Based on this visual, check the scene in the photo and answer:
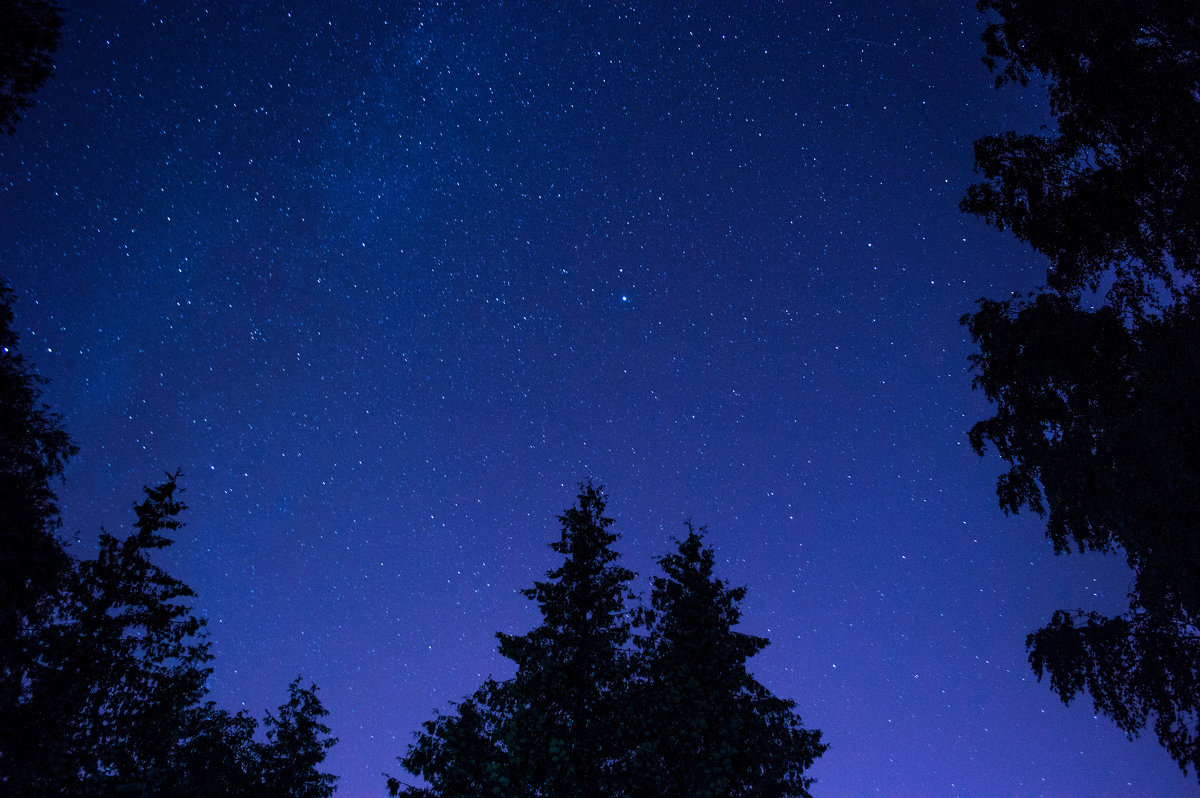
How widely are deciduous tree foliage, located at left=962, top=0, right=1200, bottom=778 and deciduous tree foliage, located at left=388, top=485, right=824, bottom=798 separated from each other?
7717 millimetres

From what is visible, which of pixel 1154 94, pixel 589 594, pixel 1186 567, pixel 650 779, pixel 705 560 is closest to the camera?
pixel 1186 567

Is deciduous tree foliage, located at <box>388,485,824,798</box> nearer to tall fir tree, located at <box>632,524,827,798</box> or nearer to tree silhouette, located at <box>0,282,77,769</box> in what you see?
tall fir tree, located at <box>632,524,827,798</box>

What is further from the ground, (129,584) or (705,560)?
(705,560)

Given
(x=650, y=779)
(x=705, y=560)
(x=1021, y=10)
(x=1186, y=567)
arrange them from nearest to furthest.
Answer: (x=1186, y=567) < (x=1021, y=10) < (x=650, y=779) < (x=705, y=560)

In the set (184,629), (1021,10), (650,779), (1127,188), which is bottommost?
(650,779)

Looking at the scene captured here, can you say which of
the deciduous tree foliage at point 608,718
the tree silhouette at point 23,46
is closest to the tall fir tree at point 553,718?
the deciduous tree foliage at point 608,718

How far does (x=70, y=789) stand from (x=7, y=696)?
256 centimetres

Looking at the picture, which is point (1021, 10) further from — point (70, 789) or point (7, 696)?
point (70, 789)

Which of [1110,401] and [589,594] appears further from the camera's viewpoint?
[589,594]

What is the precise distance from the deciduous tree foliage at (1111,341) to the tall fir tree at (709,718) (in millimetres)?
7576

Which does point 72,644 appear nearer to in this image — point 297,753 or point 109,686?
point 109,686

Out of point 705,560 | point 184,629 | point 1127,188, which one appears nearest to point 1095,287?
point 1127,188

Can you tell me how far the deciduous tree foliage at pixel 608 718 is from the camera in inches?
612

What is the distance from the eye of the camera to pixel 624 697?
16328 millimetres
